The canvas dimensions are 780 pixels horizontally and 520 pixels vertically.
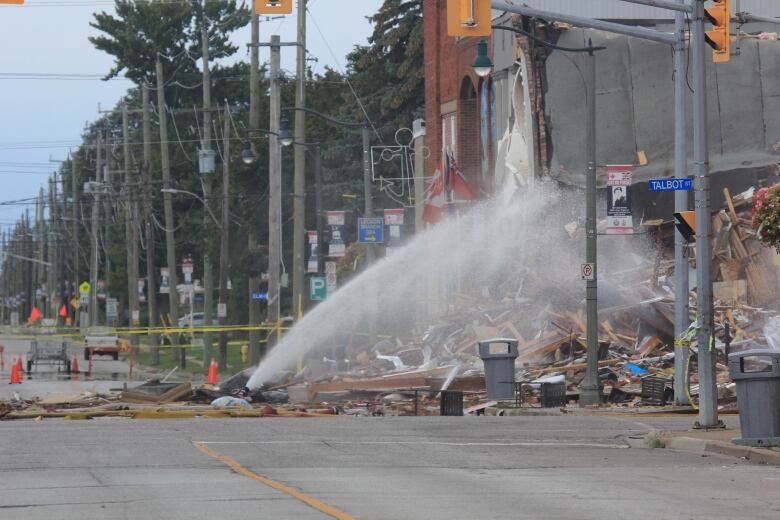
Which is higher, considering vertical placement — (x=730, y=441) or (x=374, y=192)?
(x=374, y=192)

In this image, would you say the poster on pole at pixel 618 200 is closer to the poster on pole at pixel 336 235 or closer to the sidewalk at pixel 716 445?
the sidewalk at pixel 716 445

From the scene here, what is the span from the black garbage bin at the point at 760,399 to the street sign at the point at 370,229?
940 inches

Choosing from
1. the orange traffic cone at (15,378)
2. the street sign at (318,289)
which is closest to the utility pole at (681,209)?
the street sign at (318,289)

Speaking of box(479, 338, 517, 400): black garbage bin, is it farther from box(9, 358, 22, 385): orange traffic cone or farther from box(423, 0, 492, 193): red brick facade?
box(9, 358, 22, 385): orange traffic cone

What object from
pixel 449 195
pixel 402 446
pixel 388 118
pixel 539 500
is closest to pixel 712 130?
pixel 449 195

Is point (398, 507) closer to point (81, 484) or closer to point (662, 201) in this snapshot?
point (81, 484)

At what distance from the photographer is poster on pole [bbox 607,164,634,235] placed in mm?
28797

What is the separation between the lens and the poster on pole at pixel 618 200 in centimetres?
2880

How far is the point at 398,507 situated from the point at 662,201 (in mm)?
27898

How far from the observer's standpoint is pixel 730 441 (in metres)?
18.7

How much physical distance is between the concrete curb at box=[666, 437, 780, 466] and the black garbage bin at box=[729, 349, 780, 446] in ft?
0.88

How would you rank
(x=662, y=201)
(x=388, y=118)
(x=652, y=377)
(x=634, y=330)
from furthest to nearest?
1. (x=388, y=118)
2. (x=662, y=201)
3. (x=634, y=330)
4. (x=652, y=377)

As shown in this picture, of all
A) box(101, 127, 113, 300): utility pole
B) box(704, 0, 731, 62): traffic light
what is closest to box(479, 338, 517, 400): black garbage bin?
box(704, 0, 731, 62): traffic light

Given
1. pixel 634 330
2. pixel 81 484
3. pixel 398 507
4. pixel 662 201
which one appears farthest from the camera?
pixel 662 201
